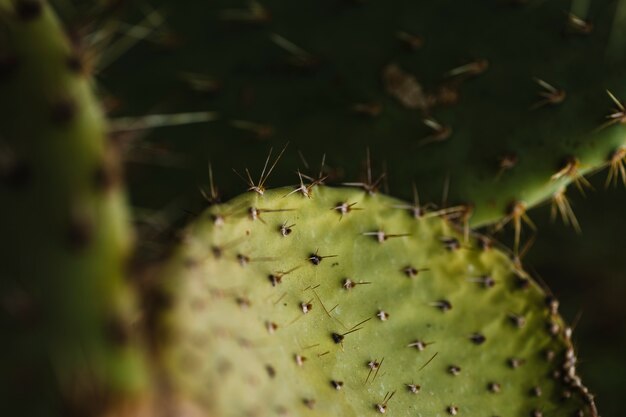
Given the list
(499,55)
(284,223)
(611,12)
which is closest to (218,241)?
(284,223)

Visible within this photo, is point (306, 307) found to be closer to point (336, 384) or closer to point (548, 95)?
point (336, 384)

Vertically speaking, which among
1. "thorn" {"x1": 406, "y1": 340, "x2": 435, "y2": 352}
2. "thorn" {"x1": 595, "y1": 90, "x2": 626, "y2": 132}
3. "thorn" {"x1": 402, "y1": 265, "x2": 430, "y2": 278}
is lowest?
"thorn" {"x1": 406, "y1": 340, "x2": 435, "y2": 352}

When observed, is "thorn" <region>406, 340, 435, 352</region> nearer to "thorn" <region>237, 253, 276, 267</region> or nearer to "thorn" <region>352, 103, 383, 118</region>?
"thorn" <region>237, 253, 276, 267</region>

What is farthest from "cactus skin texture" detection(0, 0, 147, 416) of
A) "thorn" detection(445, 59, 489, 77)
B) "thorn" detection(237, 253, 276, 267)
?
"thorn" detection(445, 59, 489, 77)

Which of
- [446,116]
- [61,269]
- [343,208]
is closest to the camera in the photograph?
[61,269]

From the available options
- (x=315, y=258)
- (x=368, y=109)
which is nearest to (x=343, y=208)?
(x=315, y=258)

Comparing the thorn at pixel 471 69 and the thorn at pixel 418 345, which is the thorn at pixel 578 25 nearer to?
the thorn at pixel 471 69

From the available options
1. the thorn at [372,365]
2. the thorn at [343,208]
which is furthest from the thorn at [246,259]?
the thorn at [372,365]
